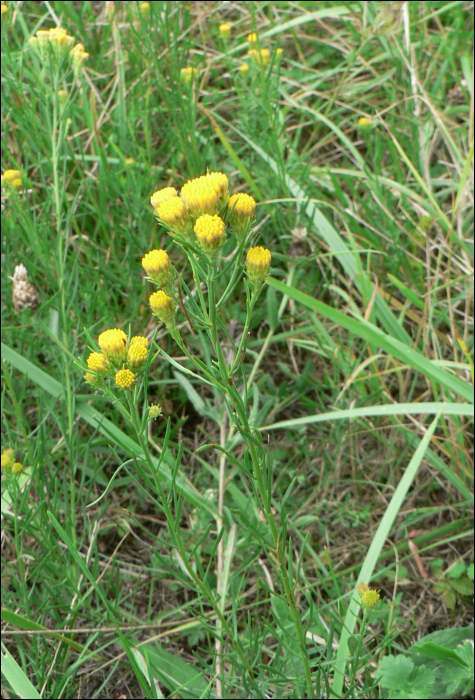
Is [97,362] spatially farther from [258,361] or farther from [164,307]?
[258,361]

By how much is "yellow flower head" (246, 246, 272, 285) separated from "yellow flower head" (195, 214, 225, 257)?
86mm

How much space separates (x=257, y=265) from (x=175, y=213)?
14cm

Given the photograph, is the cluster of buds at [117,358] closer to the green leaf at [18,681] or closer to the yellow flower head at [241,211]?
the yellow flower head at [241,211]

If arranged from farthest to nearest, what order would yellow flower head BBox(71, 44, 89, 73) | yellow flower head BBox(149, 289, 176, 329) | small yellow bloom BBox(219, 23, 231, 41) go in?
small yellow bloom BBox(219, 23, 231, 41) → yellow flower head BBox(71, 44, 89, 73) → yellow flower head BBox(149, 289, 176, 329)

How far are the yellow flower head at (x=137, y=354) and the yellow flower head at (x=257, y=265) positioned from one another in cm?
22

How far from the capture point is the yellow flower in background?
110 cm

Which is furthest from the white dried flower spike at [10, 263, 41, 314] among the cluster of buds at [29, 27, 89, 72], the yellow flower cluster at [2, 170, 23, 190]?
the cluster of buds at [29, 27, 89, 72]

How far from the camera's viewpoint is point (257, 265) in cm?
103

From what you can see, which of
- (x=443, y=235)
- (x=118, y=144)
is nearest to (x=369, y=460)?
(x=443, y=235)

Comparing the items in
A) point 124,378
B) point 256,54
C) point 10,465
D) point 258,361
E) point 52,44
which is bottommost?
point 258,361

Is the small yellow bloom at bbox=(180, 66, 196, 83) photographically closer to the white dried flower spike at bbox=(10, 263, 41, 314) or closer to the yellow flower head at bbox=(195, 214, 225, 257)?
the white dried flower spike at bbox=(10, 263, 41, 314)

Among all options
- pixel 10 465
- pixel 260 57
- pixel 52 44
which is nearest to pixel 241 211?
pixel 10 465

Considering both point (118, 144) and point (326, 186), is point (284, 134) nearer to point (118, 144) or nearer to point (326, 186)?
point (326, 186)

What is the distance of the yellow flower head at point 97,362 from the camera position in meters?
1.11
